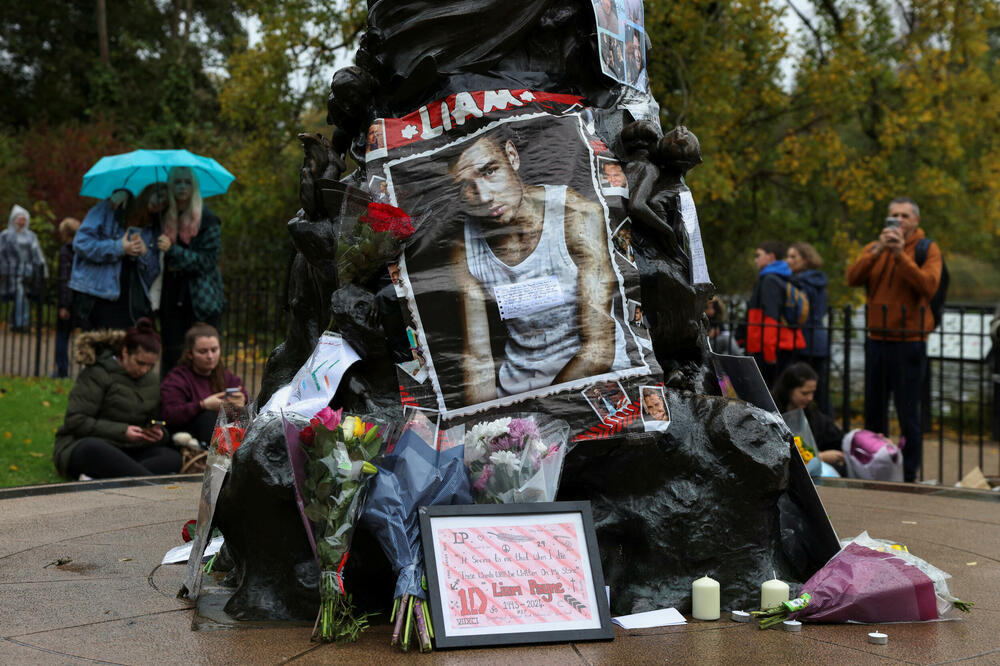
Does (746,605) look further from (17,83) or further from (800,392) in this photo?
(17,83)

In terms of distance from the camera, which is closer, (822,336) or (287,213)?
(822,336)

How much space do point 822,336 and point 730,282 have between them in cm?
901

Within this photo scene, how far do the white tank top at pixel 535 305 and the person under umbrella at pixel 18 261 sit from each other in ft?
35.8

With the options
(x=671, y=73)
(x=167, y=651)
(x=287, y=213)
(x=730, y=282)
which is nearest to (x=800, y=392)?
(x=167, y=651)

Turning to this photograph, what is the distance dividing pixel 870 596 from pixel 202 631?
2.15 m

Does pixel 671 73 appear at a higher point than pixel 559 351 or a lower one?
higher

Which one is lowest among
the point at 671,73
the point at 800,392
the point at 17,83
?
the point at 800,392

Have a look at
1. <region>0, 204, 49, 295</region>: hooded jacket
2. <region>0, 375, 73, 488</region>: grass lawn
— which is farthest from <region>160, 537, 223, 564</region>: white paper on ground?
<region>0, 204, 49, 295</region>: hooded jacket

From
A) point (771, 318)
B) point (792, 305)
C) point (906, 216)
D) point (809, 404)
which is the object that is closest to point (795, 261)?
point (792, 305)

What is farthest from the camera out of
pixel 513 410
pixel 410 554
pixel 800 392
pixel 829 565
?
pixel 800 392

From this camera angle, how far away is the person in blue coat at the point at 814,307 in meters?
9.20

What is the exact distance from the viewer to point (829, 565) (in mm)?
3688

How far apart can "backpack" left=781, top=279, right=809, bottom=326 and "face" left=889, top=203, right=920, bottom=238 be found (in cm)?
126

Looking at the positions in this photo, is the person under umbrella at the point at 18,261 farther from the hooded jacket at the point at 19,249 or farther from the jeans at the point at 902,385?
the jeans at the point at 902,385
